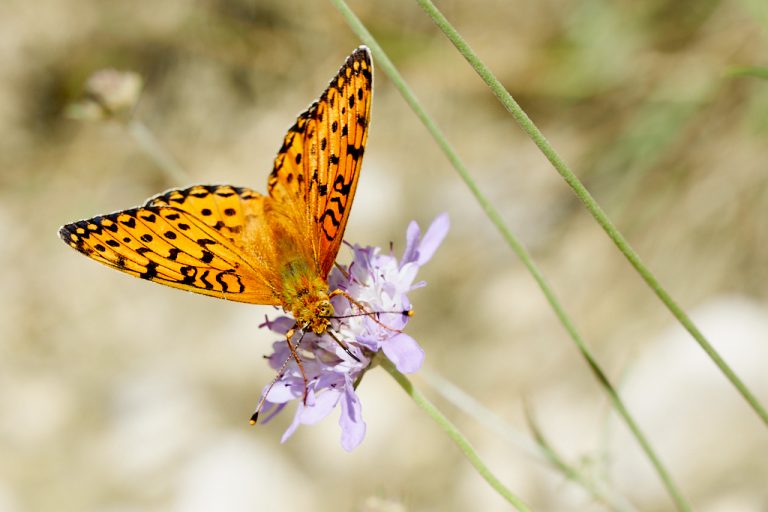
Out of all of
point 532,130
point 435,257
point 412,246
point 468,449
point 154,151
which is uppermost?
point 435,257

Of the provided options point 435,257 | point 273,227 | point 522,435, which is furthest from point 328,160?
point 435,257

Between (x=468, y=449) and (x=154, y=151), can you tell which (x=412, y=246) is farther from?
(x=154, y=151)

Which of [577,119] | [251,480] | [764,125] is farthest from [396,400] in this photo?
[764,125]

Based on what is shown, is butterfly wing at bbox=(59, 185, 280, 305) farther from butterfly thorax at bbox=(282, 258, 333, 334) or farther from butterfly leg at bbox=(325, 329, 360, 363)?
butterfly leg at bbox=(325, 329, 360, 363)

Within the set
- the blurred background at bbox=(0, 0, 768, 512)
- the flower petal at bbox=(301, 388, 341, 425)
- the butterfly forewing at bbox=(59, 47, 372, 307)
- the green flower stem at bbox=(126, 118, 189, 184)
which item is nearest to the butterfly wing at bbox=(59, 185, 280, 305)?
the butterfly forewing at bbox=(59, 47, 372, 307)

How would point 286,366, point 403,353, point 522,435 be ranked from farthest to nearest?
point 522,435, point 286,366, point 403,353

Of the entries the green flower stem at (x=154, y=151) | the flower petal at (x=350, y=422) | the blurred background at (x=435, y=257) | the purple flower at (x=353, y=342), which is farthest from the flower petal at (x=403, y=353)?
the blurred background at (x=435, y=257)
